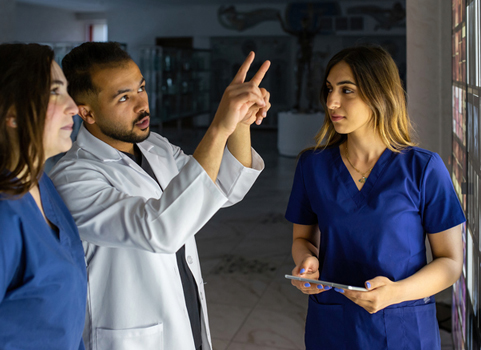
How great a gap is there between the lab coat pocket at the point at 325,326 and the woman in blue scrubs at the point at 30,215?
0.83 m

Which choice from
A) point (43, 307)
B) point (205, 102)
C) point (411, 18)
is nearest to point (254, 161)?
point (43, 307)

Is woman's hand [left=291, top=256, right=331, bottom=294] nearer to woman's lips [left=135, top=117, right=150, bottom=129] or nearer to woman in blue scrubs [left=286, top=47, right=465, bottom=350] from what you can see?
woman in blue scrubs [left=286, top=47, right=465, bottom=350]

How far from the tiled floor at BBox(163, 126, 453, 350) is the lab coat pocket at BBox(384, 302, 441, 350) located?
4.70ft

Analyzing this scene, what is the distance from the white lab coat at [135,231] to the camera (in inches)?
43.8

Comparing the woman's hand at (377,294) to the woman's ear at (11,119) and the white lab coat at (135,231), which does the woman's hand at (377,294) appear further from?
the woman's ear at (11,119)

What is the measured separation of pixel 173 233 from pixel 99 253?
12.8 inches

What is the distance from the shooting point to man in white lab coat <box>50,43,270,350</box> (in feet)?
3.69

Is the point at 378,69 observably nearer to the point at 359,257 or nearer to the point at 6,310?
the point at 359,257

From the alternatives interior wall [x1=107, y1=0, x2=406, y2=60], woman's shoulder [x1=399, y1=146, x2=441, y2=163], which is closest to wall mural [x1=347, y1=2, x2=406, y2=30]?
interior wall [x1=107, y1=0, x2=406, y2=60]

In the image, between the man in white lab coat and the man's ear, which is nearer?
the man in white lab coat

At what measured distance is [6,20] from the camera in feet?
13.8

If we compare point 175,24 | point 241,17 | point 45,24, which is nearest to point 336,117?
point 241,17

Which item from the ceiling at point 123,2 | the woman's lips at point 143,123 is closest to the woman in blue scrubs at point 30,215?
the woman's lips at point 143,123

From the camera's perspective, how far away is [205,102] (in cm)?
1371
